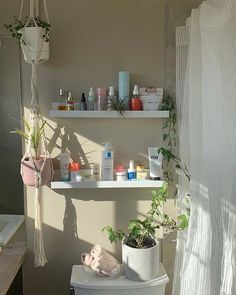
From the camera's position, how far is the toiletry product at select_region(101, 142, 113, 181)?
207 centimetres

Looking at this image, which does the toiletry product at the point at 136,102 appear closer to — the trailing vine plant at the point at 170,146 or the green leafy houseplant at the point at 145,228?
the trailing vine plant at the point at 170,146

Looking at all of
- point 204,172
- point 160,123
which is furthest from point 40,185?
point 204,172

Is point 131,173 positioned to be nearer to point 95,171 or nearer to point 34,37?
point 95,171

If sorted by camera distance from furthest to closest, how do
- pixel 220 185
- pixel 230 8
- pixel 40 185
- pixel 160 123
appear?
pixel 160 123, pixel 40 185, pixel 220 185, pixel 230 8

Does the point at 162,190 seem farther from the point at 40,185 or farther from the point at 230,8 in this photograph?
the point at 230,8

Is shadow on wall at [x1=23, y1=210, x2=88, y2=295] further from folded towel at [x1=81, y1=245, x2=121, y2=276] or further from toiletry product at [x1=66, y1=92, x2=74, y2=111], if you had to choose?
toiletry product at [x1=66, y1=92, x2=74, y2=111]

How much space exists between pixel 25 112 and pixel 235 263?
1.43m

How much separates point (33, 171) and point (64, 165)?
0.19 m

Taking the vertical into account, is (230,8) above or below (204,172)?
above

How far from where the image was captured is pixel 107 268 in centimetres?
202

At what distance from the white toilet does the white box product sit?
1.00 meters

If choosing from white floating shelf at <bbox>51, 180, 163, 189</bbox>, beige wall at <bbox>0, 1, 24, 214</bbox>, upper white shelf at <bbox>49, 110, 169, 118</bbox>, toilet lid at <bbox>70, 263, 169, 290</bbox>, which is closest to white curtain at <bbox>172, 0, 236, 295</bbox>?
upper white shelf at <bbox>49, 110, 169, 118</bbox>

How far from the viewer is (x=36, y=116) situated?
6.62ft

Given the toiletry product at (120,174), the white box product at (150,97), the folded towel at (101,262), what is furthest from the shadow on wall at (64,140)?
the folded towel at (101,262)
